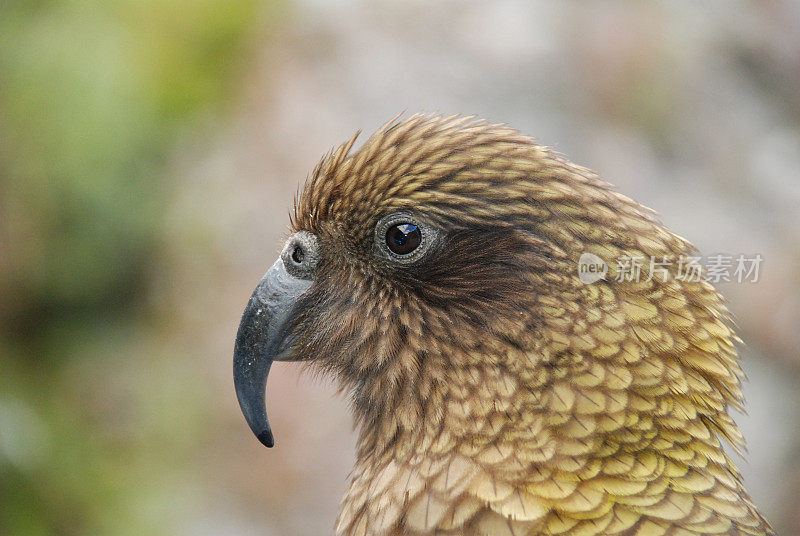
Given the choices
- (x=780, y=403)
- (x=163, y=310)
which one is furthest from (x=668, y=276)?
(x=163, y=310)

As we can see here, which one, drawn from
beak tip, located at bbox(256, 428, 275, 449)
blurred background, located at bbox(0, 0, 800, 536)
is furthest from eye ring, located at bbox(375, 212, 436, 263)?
blurred background, located at bbox(0, 0, 800, 536)

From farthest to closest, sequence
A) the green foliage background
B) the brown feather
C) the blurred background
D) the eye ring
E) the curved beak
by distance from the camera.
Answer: the green foliage background < the blurred background < the curved beak < the eye ring < the brown feather

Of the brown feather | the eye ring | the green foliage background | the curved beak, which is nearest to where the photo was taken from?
the brown feather

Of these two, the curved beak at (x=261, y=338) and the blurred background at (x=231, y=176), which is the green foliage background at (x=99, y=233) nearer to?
the blurred background at (x=231, y=176)

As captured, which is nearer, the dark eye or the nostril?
the dark eye

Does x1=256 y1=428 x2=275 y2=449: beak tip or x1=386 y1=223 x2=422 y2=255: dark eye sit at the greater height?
x1=386 y1=223 x2=422 y2=255: dark eye

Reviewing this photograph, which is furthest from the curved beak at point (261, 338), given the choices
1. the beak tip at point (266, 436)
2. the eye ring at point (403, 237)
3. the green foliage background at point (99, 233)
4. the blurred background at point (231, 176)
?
the green foliage background at point (99, 233)

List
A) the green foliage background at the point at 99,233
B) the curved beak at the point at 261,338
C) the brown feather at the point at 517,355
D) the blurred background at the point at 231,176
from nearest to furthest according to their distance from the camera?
the brown feather at the point at 517,355 < the curved beak at the point at 261,338 < the blurred background at the point at 231,176 < the green foliage background at the point at 99,233

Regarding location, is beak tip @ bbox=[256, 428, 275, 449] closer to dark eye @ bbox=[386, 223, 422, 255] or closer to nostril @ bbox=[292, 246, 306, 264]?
nostril @ bbox=[292, 246, 306, 264]

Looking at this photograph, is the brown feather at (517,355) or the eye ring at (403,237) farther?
the eye ring at (403,237)

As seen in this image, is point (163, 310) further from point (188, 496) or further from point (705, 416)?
point (705, 416)
